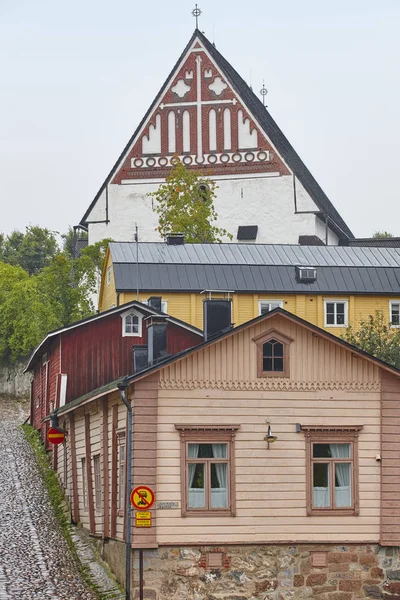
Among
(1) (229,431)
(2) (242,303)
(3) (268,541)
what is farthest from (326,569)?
(2) (242,303)

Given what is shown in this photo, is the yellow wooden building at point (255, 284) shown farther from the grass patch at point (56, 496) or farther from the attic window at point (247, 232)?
the attic window at point (247, 232)

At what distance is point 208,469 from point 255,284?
30893 millimetres

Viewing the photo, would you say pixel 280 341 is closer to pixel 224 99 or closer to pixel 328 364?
pixel 328 364

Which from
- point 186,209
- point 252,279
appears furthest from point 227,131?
point 252,279

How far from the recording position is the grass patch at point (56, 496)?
32.5 meters

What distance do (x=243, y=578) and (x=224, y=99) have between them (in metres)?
60.3

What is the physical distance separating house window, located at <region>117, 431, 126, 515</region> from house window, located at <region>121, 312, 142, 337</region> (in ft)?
52.0

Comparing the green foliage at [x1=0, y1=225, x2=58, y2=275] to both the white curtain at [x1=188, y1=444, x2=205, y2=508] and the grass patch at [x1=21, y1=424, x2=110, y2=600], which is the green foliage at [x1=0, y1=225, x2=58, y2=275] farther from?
the white curtain at [x1=188, y1=444, x2=205, y2=508]

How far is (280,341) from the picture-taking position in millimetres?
31344

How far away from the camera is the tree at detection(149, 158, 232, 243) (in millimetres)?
72625

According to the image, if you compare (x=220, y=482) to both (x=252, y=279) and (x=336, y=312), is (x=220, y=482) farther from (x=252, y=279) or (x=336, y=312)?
(x=336, y=312)

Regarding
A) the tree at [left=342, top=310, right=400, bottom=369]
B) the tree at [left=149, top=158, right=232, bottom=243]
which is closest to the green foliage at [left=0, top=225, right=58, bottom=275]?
the tree at [left=149, top=158, right=232, bottom=243]

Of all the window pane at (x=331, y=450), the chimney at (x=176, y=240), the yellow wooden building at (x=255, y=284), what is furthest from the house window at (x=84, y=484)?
the chimney at (x=176, y=240)

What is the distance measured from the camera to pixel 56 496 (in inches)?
1623
